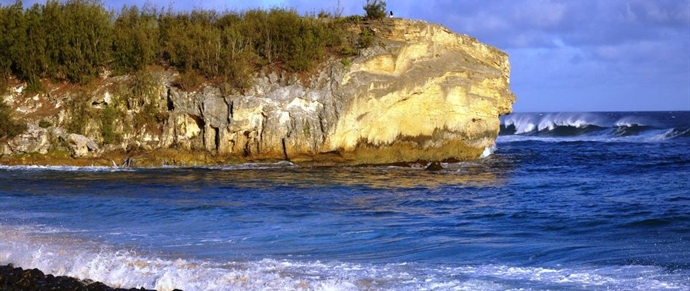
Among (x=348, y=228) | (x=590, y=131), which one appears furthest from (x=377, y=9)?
(x=590, y=131)

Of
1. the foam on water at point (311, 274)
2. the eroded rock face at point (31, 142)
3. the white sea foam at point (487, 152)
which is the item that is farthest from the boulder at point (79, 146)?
the foam on water at point (311, 274)

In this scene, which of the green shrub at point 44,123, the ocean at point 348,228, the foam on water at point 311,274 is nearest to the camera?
the foam on water at point 311,274

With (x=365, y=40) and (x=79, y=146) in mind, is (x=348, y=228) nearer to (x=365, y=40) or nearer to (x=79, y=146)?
(x=79, y=146)

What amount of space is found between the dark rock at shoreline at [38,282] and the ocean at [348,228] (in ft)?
1.63

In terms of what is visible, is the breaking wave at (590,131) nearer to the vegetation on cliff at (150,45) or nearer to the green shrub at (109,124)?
the vegetation on cliff at (150,45)

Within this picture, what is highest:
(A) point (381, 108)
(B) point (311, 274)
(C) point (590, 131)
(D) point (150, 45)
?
(D) point (150, 45)

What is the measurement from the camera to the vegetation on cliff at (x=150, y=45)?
94.6 feet

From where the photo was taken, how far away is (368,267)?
1035 centimetres

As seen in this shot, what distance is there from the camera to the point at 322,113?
27875mm

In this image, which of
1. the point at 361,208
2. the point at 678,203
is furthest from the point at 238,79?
the point at 678,203

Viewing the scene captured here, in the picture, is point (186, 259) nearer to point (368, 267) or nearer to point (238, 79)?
point (368, 267)

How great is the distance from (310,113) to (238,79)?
2.81 metres

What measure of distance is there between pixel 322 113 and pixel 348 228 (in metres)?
14.2

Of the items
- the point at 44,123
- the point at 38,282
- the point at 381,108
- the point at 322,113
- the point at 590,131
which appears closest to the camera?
the point at 38,282
